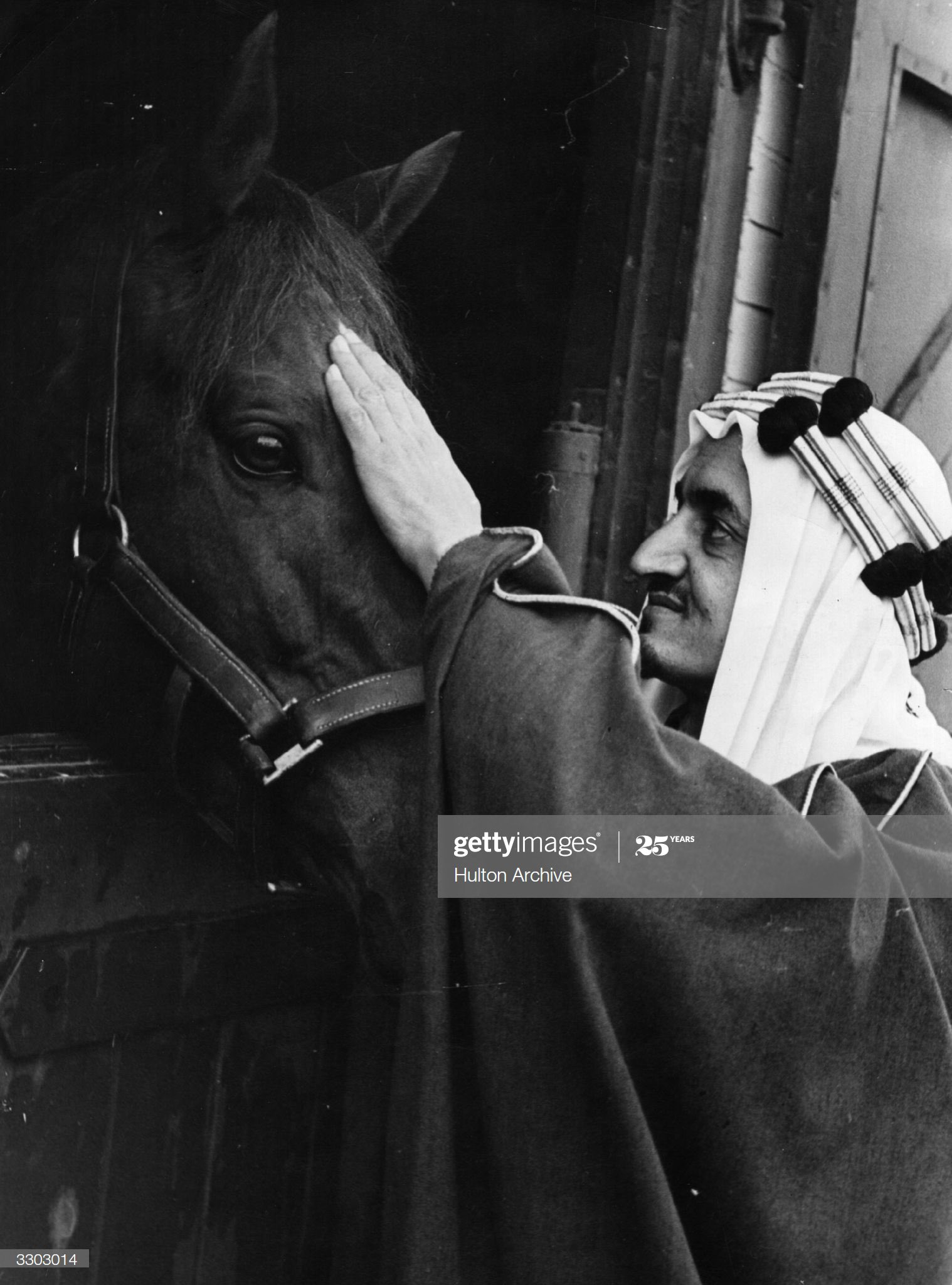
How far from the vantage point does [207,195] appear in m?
1.41

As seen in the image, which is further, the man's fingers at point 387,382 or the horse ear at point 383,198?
the horse ear at point 383,198

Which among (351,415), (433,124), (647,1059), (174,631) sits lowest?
(647,1059)

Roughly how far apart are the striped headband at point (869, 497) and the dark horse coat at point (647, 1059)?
39 centimetres

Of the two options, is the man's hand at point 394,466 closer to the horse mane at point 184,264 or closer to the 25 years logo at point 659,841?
the horse mane at point 184,264

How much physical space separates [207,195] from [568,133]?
84 cm

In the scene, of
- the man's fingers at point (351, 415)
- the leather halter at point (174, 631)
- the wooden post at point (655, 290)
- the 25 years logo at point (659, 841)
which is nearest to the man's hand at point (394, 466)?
the man's fingers at point (351, 415)

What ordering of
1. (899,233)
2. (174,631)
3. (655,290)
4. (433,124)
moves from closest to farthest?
(174,631) < (433,124) < (655,290) < (899,233)

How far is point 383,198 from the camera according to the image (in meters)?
1.57

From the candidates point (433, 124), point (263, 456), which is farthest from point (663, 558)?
point (433, 124)

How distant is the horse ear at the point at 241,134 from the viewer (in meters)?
1.35

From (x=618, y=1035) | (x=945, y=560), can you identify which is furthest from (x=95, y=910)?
(x=945, y=560)

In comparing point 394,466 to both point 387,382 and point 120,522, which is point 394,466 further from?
point 120,522

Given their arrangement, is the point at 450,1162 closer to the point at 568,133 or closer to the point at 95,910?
the point at 95,910

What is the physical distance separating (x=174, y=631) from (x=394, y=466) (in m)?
0.32
